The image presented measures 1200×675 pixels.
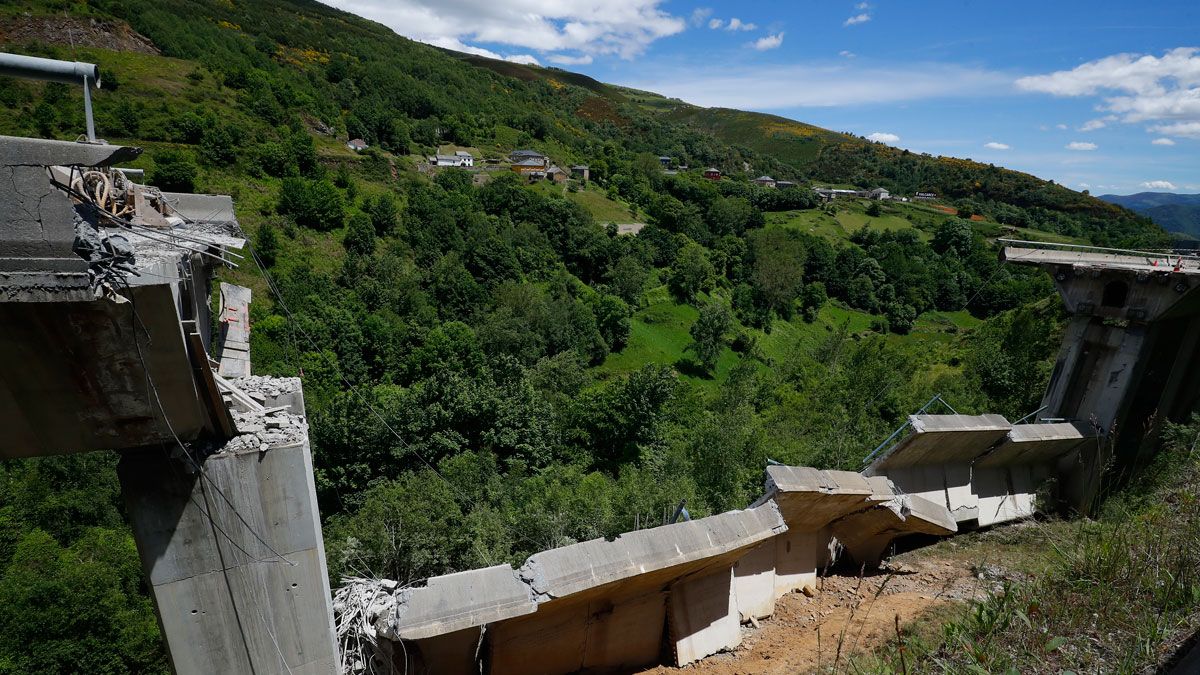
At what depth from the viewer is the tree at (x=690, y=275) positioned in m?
46.7

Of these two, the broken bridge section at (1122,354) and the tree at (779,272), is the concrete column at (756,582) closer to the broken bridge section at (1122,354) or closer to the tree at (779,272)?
the broken bridge section at (1122,354)

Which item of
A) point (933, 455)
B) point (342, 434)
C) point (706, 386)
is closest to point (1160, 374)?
point (933, 455)

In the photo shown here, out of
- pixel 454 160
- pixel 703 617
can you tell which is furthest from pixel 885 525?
pixel 454 160

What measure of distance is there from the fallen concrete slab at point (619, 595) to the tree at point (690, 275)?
41.2 meters

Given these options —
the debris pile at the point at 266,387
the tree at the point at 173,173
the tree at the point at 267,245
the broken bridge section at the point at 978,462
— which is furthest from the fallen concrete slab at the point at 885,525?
the tree at the point at 173,173

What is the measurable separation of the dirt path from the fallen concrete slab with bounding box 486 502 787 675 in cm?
35

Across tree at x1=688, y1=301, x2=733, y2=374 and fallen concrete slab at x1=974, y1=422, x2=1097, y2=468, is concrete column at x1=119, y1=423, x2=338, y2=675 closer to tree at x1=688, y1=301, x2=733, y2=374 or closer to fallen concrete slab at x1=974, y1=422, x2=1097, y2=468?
fallen concrete slab at x1=974, y1=422, x2=1097, y2=468

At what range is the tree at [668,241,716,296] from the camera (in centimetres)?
4666

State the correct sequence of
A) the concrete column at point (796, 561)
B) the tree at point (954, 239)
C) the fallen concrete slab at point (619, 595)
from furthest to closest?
the tree at point (954, 239)
the concrete column at point (796, 561)
the fallen concrete slab at point (619, 595)

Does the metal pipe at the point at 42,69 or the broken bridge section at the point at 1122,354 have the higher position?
the metal pipe at the point at 42,69

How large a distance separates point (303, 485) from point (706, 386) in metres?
33.2

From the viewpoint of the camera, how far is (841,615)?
619cm

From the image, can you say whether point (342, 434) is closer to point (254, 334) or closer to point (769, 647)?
point (254, 334)

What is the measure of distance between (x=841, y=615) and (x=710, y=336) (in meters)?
33.0
